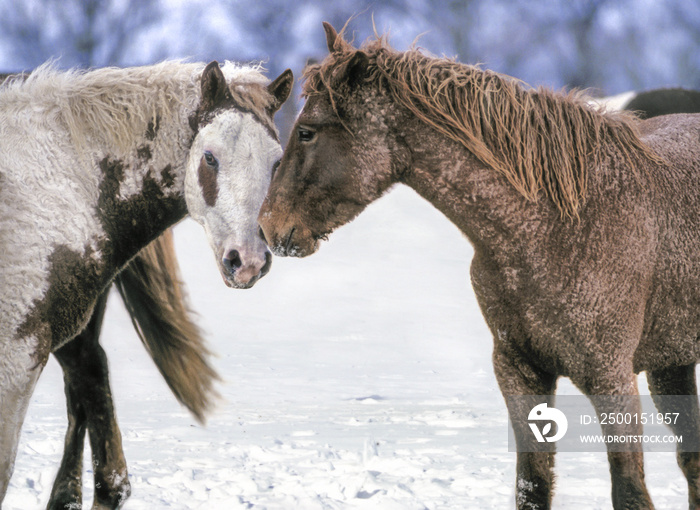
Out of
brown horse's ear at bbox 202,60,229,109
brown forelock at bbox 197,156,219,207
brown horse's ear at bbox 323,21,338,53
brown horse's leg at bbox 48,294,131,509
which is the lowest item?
brown horse's leg at bbox 48,294,131,509

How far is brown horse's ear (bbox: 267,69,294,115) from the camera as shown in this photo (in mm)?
3891

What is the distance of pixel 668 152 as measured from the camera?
335 centimetres

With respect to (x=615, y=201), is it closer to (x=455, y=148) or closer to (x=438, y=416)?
(x=455, y=148)

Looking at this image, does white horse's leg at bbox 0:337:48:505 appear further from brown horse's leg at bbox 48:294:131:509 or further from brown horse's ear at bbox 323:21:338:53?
brown horse's ear at bbox 323:21:338:53

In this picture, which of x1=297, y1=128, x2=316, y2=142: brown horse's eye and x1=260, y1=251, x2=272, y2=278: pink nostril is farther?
x1=260, y1=251, x2=272, y2=278: pink nostril

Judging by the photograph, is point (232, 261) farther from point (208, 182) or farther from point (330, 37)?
point (330, 37)

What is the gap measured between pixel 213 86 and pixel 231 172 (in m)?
0.46

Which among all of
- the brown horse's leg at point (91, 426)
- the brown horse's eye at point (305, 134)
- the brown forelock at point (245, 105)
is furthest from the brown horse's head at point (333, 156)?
the brown horse's leg at point (91, 426)

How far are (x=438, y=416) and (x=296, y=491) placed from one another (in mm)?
1992

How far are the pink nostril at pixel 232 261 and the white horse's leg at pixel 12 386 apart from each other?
906 mm

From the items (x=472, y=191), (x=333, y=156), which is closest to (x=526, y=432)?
(x=472, y=191)

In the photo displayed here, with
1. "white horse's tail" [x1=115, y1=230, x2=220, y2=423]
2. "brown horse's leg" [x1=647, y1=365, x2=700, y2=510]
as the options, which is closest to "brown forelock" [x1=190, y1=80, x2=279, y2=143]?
"white horse's tail" [x1=115, y1=230, x2=220, y2=423]

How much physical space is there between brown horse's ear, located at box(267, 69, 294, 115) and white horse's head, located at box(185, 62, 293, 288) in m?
0.14

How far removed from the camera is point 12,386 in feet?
10.6
